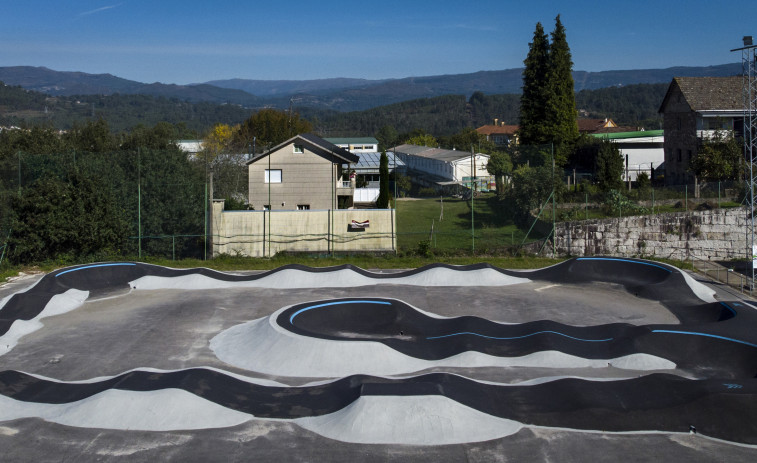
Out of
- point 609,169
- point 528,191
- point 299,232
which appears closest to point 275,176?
point 299,232

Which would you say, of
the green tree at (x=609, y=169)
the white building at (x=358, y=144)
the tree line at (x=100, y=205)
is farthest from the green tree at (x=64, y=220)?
the white building at (x=358, y=144)

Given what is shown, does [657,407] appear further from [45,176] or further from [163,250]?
[45,176]

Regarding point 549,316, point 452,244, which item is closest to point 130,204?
point 452,244

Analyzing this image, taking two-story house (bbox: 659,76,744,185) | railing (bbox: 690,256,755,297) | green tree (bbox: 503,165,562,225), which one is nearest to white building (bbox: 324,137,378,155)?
two-story house (bbox: 659,76,744,185)

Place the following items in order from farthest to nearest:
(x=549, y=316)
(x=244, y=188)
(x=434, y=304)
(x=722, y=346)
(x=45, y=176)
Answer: (x=244, y=188), (x=45, y=176), (x=434, y=304), (x=549, y=316), (x=722, y=346)

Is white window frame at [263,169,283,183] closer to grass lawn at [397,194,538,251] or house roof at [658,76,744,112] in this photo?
grass lawn at [397,194,538,251]

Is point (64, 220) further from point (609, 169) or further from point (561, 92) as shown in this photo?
point (561, 92)

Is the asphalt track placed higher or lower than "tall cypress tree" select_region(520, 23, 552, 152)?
lower
